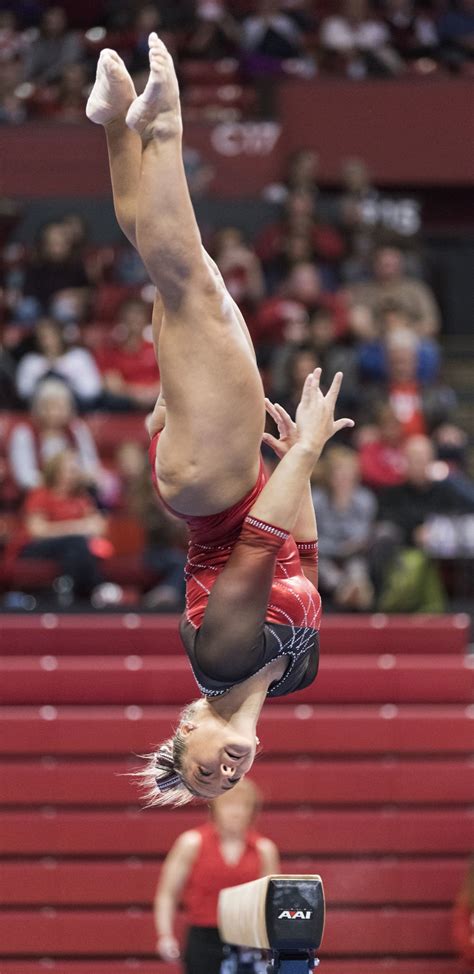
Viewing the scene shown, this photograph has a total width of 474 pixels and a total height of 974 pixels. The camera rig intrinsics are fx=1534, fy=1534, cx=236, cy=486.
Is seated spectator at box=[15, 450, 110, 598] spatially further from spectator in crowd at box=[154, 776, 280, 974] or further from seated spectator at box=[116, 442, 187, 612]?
spectator in crowd at box=[154, 776, 280, 974]

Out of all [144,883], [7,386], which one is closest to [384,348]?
[7,386]

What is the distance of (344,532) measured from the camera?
302 inches

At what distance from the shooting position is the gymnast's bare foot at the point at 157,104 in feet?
12.4

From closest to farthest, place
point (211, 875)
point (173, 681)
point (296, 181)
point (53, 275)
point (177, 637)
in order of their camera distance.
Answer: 1. point (211, 875)
2. point (173, 681)
3. point (177, 637)
4. point (53, 275)
5. point (296, 181)

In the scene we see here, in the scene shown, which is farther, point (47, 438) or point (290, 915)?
point (47, 438)

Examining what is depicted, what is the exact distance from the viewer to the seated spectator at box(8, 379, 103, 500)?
8023mm

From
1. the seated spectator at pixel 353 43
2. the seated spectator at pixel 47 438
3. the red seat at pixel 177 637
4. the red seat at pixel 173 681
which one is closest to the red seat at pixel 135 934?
the red seat at pixel 173 681

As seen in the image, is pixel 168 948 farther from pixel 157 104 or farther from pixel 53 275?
pixel 53 275

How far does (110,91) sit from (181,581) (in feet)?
12.9

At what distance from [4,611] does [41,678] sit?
0.47 metres

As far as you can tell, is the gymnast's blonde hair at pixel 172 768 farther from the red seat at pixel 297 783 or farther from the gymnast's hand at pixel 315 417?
the red seat at pixel 297 783

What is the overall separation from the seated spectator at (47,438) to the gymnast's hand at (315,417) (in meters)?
4.08

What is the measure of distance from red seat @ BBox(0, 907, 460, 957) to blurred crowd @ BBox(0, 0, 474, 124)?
6.38m

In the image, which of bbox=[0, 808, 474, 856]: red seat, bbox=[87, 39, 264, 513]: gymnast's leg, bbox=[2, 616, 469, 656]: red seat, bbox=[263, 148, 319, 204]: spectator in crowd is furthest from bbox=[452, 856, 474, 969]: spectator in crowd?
bbox=[263, 148, 319, 204]: spectator in crowd
